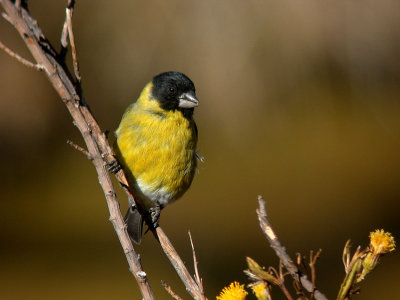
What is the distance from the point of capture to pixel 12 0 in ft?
4.80

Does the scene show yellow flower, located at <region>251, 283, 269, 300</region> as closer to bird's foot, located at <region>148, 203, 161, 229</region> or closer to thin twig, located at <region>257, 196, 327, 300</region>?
thin twig, located at <region>257, 196, 327, 300</region>

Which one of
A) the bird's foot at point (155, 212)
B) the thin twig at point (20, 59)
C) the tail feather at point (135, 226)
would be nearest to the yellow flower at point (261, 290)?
the thin twig at point (20, 59)

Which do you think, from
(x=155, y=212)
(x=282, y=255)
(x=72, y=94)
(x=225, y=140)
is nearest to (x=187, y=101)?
(x=155, y=212)

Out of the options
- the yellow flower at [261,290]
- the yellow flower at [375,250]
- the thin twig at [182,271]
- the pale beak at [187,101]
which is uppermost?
the pale beak at [187,101]

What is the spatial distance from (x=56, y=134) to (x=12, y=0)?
6997mm

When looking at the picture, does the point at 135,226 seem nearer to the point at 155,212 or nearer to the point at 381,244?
the point at 155,212

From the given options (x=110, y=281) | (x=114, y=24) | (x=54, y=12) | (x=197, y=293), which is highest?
(x=54, y=12)

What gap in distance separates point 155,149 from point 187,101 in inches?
11.8

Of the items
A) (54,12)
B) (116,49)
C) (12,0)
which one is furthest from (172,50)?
(12,0)

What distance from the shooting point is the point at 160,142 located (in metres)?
3.01

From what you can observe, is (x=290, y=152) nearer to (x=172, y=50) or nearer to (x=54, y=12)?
(x=172, y=50)

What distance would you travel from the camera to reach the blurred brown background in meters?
5.73

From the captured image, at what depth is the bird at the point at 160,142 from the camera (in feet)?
9.81

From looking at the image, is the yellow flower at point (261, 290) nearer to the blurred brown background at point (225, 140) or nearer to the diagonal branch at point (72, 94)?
the diagonal branch at point (72, 94)
